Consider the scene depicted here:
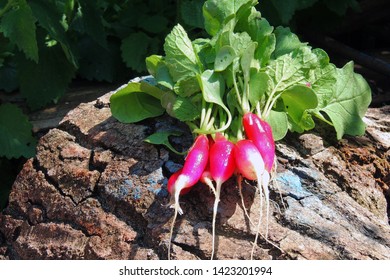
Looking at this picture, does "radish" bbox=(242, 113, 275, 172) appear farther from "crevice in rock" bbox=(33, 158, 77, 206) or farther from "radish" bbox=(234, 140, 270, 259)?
"crevice in rock" bbox=(33, 158, 77, 206)

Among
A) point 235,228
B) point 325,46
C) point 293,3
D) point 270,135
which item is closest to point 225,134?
point 270,135

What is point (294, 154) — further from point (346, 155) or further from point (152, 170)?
point (152, 170)

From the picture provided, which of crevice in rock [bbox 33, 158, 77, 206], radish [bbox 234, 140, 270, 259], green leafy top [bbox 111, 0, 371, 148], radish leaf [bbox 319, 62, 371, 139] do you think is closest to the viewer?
radish [bbox 234, 140, 270, 259]

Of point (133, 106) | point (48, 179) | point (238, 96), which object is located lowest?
point (48, 179)

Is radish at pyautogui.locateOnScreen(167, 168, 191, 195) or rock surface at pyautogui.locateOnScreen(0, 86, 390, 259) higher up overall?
radish at pyautogui.locateOnScreen(167, 168, 191, 195)

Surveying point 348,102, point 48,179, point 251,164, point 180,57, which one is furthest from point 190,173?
point 348,102

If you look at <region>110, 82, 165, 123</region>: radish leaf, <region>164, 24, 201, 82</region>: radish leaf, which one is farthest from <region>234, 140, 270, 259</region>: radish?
<region>110, 82, 165, 123</region>: radish leaf

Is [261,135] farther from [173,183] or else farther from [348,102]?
[348,102]
